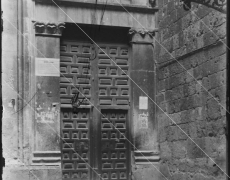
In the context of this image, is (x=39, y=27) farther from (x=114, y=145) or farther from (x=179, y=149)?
(x=179, y=149)

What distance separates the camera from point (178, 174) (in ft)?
28.8

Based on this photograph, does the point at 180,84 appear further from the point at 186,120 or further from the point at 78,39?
the point at 78,39

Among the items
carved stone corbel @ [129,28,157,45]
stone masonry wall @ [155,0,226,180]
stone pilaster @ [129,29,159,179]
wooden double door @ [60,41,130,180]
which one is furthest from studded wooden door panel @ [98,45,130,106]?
stone masonry wall @ [155,0,226,180]

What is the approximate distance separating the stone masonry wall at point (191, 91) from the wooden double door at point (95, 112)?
720mm

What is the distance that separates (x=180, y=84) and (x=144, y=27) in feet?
4.10

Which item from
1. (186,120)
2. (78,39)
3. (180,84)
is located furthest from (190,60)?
(78,39)

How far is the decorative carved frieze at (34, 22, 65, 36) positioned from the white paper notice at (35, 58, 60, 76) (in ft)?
1.47

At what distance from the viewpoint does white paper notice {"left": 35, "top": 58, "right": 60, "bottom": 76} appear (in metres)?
8.08

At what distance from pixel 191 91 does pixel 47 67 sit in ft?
8.03

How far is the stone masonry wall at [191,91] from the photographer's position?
7.71 m

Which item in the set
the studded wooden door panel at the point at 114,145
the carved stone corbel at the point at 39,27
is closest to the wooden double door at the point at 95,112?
the studded wooden door panel at the point at 114,145

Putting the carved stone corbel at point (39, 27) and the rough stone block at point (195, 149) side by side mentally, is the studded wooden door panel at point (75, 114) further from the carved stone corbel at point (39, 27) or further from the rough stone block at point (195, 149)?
the rough stone block at point (195, 149)

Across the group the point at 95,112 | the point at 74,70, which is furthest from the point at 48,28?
the point at 95,112

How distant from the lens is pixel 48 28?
8.28m
